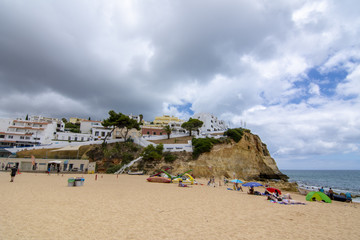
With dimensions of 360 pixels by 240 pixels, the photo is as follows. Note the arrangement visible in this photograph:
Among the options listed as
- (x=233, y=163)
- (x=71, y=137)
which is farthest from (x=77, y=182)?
(x=71, y=137)

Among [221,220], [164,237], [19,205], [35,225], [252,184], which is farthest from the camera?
[252,184]

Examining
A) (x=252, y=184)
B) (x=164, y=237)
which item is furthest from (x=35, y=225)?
(x=252, y=184)

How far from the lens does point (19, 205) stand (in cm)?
899

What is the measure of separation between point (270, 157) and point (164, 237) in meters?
59.8

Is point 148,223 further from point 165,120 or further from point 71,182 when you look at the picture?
point 165,120

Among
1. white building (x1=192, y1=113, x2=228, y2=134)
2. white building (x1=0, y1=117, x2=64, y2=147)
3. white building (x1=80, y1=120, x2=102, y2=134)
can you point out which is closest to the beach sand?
white building (x1=0, y1=117, x2=64, y2=147)

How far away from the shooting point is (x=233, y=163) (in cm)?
4203

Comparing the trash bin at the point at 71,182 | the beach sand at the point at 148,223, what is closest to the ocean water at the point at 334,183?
the beach sand at the point at 148,223

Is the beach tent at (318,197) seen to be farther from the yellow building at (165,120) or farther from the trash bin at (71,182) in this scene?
the yellow building at (165,120)

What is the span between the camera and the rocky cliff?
38156mm

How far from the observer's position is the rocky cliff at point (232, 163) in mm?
38156

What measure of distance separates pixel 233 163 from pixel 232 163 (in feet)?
1.01

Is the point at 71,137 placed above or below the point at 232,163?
above

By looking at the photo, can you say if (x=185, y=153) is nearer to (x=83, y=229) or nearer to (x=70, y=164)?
(x=70, y=164)
